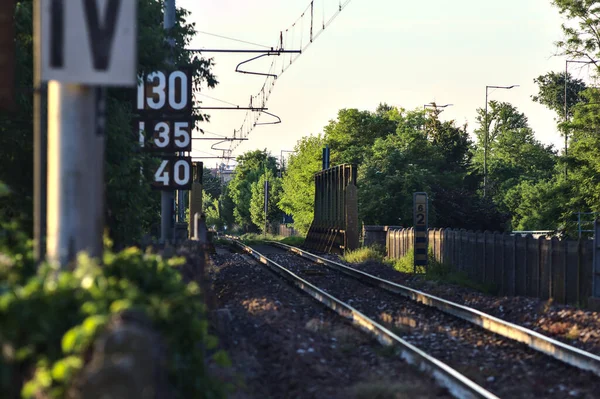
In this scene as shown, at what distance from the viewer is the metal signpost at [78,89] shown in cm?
497

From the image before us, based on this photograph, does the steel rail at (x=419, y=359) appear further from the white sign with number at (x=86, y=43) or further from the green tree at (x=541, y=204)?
the green tree at (x=541, y=204)

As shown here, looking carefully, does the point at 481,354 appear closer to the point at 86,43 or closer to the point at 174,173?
the point at 86,43

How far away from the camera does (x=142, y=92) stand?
16.8m

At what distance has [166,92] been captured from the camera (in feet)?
57.9

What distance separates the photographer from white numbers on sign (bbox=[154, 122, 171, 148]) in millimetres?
17906

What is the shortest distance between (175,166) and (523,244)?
8.34 m

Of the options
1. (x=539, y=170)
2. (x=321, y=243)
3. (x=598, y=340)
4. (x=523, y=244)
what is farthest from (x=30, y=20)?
(x=539, y=170)

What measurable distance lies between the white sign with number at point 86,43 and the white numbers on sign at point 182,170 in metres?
13.8

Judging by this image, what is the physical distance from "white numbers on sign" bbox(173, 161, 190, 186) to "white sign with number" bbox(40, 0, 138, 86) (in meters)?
13.8

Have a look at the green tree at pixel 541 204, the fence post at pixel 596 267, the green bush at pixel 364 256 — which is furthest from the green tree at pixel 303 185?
the fence post at pixel 596 267

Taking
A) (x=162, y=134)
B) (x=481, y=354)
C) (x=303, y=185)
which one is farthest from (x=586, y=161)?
(x=481, y=354)

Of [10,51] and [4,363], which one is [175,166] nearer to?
[10,51]

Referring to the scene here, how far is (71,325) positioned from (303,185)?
59.6 meters

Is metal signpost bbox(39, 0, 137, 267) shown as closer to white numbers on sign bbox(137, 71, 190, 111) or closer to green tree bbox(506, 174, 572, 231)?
white numbers on sign bbox(137, 71, 190, 111)
